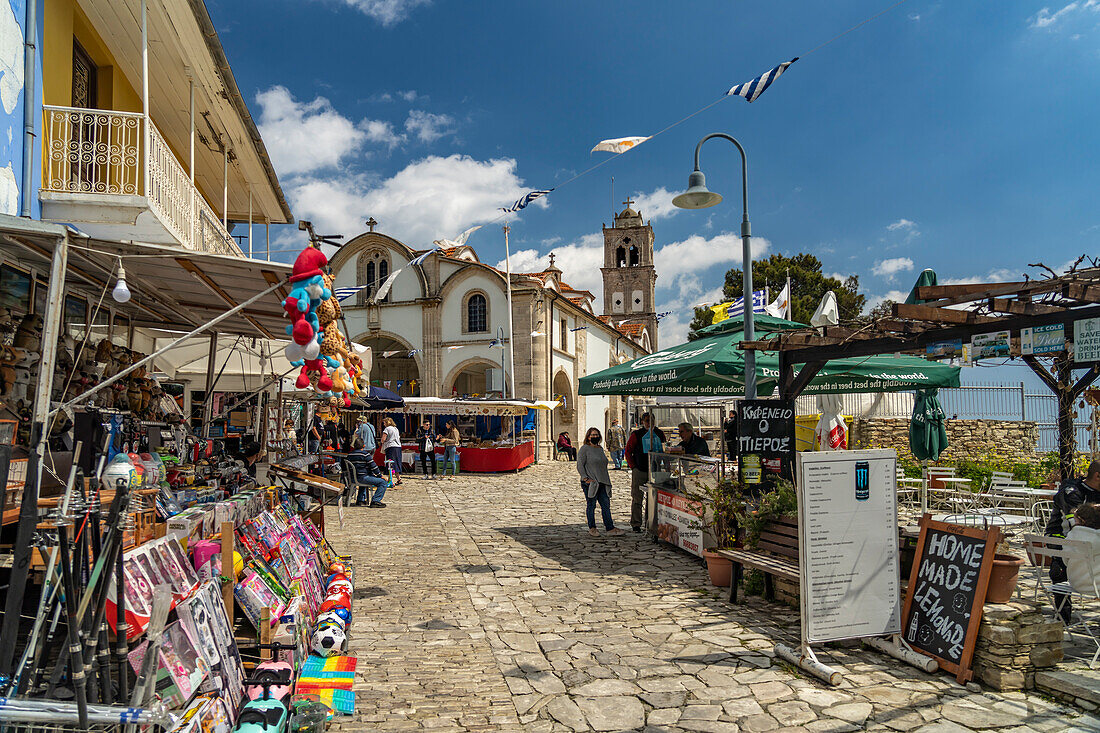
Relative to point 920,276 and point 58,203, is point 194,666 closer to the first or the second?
point 58,203

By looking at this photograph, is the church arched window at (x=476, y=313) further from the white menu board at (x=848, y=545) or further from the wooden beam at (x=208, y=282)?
the white menu board at (x=848, y=545)

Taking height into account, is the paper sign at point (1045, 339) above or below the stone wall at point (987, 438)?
above

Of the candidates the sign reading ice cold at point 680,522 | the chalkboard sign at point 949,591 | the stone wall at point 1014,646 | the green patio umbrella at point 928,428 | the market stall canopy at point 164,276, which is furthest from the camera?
the green patio umbrella at point 928,428

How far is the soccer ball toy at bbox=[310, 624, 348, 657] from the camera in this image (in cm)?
472

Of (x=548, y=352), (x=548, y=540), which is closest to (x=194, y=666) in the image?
(x=548, y=540)

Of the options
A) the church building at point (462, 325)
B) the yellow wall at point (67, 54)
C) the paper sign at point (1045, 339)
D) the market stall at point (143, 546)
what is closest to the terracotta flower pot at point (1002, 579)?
the paper sign at point (1045, 339)

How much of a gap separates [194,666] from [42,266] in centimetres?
395

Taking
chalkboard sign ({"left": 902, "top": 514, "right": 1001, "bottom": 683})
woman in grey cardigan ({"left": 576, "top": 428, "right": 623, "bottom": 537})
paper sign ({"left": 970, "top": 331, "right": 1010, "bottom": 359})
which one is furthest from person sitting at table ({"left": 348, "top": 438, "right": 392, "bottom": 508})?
paper sign ({"left": 970, "top": 331, "right": 1010, "bottom": 359})

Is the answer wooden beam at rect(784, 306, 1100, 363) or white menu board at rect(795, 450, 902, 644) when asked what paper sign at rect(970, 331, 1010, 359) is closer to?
wooden beam at rect(784, 306, 1100, 363)

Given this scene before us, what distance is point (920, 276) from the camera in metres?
6.06

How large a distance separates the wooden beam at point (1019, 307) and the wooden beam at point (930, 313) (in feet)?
0.91

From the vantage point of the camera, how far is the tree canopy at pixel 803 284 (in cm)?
3538

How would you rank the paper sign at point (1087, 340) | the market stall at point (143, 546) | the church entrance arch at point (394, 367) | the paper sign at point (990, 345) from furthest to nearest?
the church entrance arch at point (394, 367) → the paper sign at point (990, 345) → the paper sign at point (1087, 340) → the market stall at point (143, 546)

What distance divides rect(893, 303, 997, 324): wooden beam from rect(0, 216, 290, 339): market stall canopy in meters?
4.70
